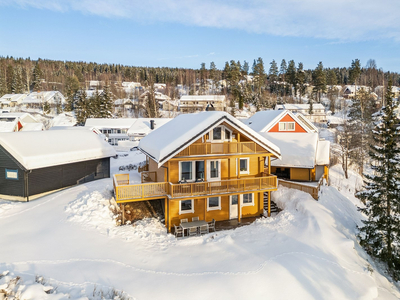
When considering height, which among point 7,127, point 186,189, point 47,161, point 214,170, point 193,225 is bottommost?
point 193,225

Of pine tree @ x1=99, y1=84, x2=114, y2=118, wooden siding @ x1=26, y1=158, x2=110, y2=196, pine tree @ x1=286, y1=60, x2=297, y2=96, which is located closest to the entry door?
wooden siding @ x1=26, y1=158, x2=110, y2=196

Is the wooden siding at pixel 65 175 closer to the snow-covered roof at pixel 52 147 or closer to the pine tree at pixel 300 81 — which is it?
the snow-covered roof at pixel 52 147

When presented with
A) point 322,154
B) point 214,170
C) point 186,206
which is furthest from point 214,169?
point 322,154

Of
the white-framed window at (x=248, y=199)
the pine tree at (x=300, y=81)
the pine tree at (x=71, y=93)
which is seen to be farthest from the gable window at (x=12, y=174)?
the pine tree at (x=300, y=81)

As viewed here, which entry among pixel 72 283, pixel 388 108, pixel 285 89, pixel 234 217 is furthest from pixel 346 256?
pixel 285 89

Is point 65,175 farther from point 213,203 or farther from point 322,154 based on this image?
point 322,154

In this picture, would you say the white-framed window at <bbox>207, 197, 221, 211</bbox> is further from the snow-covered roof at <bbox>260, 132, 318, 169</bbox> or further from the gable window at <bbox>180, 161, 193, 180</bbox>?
the snow-covered roof at <bbox>260, 132, 318, 169</bbox>
